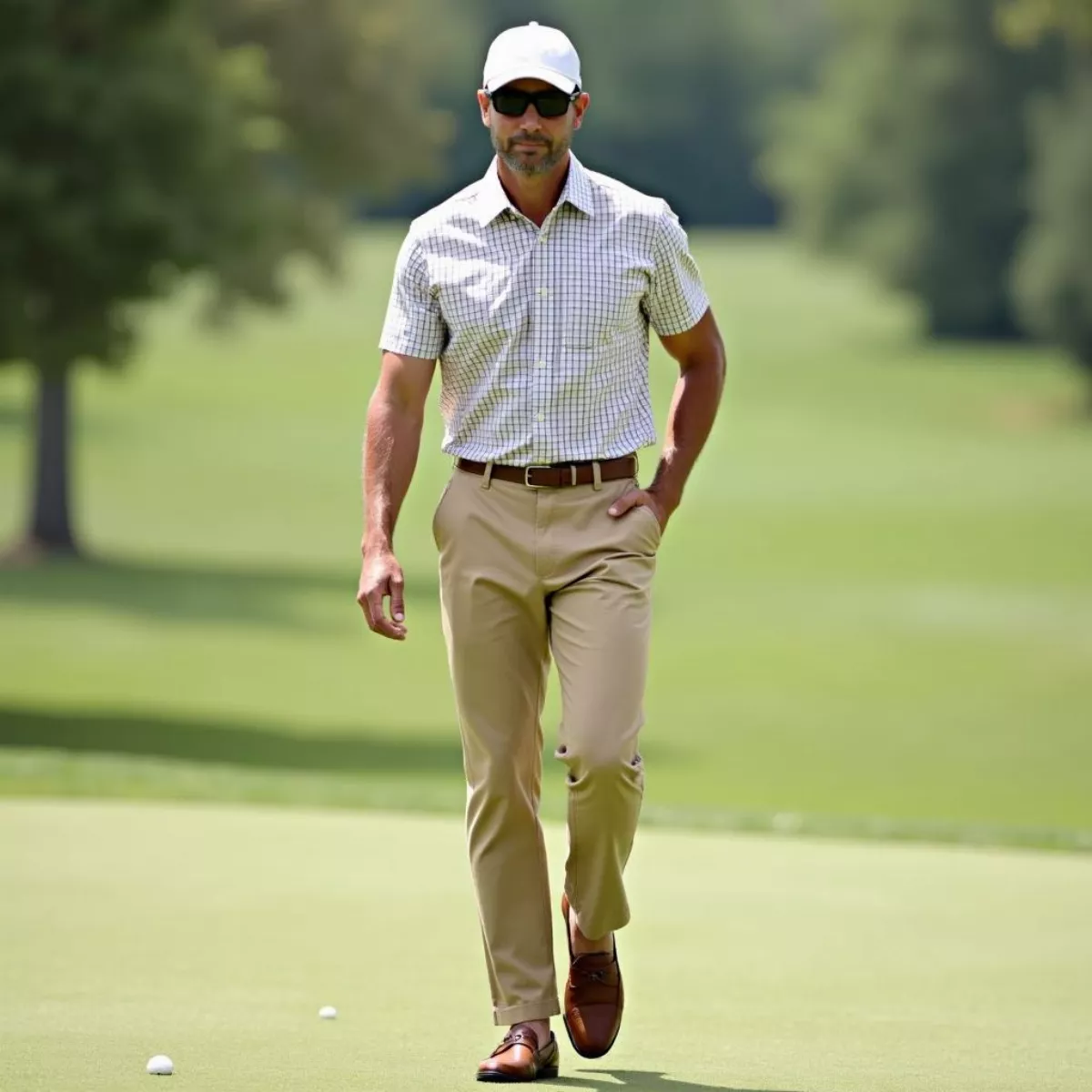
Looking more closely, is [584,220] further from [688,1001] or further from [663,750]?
[663,750]

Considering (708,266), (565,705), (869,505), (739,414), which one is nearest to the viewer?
(565,705)

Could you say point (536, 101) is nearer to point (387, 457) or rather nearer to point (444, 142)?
point (387, 457)

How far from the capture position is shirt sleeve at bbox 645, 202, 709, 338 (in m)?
5.22

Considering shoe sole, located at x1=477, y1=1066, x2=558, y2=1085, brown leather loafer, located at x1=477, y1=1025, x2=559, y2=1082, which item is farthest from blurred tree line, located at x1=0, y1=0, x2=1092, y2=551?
shoe sole, located at x1=477, y1=1066, x2=558, y2=1085

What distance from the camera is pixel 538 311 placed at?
200 inches

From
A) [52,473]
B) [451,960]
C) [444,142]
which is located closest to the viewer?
[451,960]

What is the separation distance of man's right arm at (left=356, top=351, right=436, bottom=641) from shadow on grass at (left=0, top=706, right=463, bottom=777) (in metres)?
10.0

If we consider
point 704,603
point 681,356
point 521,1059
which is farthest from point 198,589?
point 521,1059

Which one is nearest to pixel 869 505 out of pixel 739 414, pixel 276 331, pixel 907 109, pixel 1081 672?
pixel 739 414

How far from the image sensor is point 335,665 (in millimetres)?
22656

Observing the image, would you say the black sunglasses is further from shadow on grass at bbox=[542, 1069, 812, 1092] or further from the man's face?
shadow on grass at bbox=[542, 1069, 812, 1092]

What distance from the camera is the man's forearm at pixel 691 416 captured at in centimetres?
532

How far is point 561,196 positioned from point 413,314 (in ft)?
1.26

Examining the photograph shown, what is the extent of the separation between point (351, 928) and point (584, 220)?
231 cm
